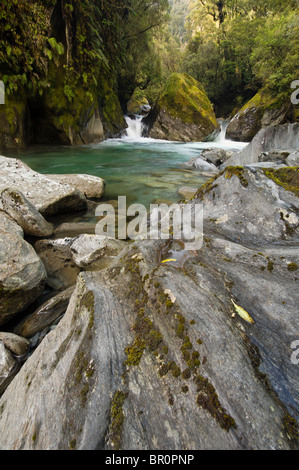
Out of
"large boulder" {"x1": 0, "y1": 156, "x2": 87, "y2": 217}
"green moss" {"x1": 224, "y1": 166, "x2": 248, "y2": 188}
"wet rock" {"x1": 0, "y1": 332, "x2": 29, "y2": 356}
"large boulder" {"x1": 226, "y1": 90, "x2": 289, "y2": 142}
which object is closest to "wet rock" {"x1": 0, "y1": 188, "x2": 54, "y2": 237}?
"large boulder" {"x1": 0, "y1": 156, "x2": 87, "y2": 217}

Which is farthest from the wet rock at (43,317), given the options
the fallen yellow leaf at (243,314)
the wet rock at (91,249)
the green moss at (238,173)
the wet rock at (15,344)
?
the green moss at (238,173)

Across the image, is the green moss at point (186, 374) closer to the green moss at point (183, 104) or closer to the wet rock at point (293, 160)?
the wet rock at point (293, 160)

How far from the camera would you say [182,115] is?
18781 millimetres

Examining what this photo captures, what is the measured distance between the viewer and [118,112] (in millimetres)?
19719

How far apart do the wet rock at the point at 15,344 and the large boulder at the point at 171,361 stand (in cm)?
78

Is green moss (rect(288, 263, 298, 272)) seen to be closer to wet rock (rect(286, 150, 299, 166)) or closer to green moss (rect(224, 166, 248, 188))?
green moss (rect(224, 166, 248, 188))

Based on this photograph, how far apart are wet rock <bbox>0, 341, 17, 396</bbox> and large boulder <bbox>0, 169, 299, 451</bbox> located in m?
0.63

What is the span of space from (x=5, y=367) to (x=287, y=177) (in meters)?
4.08

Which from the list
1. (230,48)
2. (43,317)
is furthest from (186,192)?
(230,48)

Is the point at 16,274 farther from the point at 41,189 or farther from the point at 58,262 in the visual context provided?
the point at 41,189

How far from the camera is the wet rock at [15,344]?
263 centimetres

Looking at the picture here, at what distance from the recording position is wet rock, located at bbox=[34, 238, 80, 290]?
376 cm

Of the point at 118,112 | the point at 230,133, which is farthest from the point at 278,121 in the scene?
the point at 118,112
